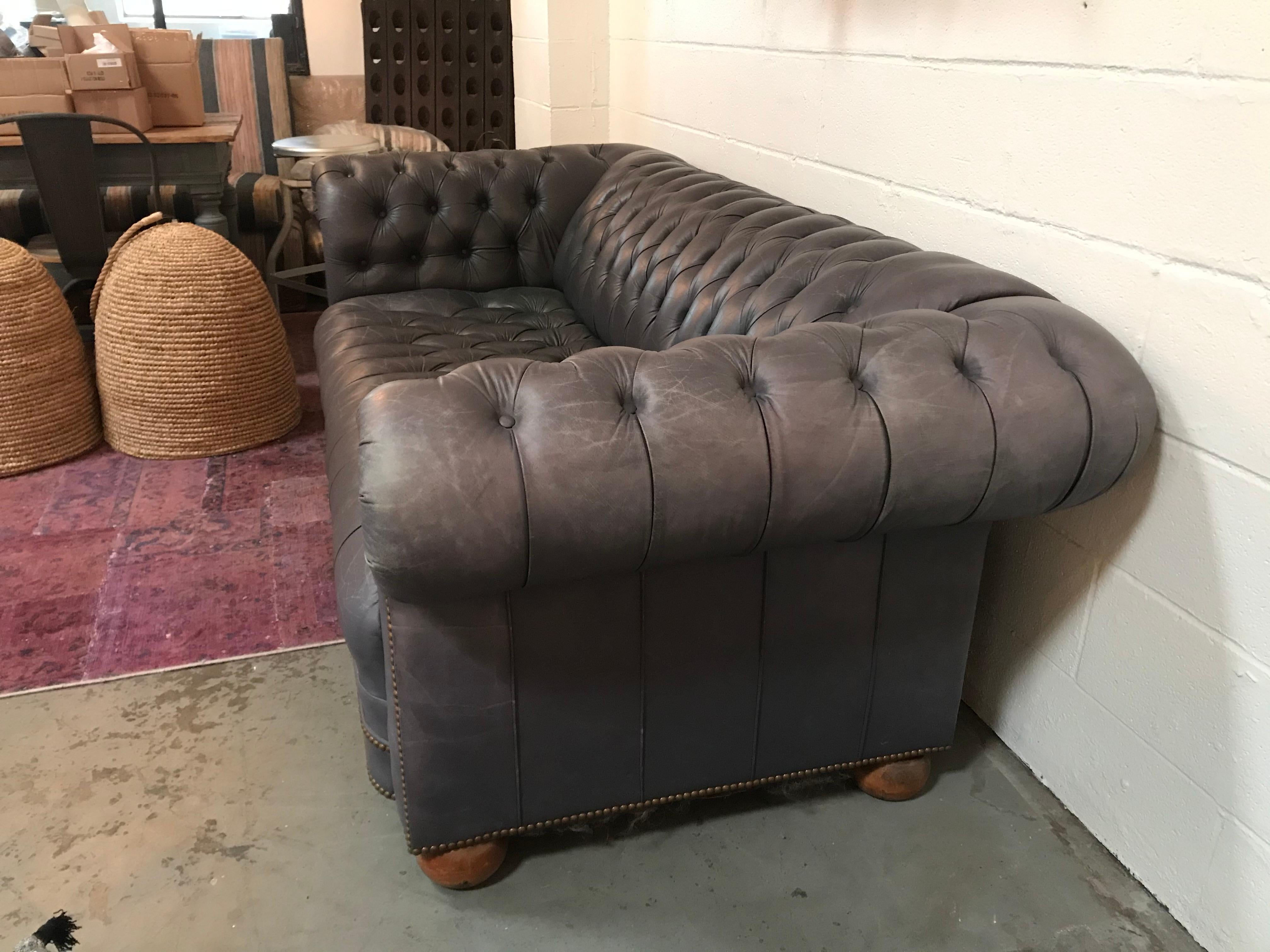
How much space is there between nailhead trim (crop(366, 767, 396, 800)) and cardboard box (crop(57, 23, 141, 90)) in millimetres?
2484

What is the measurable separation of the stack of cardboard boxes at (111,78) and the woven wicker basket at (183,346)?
499 millimetres

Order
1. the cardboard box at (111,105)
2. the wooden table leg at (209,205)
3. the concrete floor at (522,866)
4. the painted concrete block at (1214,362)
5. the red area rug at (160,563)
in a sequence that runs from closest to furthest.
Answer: the painted concrete block at (1214,362) < the concrete floor at (522,866) < the red area rug at (160,563) < the cardboard box at (111,105) < the wooden table leg at (209,205)

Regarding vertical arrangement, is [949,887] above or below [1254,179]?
below

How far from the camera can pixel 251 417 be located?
2672 millimetres

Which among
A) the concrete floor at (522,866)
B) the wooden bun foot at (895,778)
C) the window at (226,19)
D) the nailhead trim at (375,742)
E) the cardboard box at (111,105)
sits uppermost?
the window at (226,19)

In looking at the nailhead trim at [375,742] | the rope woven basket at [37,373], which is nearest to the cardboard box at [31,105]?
the rope woven basket at [37,373]

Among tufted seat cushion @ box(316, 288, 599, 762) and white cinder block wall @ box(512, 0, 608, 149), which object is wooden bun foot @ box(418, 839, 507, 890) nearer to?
tufted seat cushion @ box(316, 288, 599, 762)

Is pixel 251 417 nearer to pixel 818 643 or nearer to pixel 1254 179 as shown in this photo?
pixel 818 643

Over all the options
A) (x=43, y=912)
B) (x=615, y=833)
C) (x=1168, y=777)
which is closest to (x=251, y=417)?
(x=43, y=912)

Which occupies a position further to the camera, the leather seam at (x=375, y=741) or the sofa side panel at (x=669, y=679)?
the leather seam at (x=375, y=741)

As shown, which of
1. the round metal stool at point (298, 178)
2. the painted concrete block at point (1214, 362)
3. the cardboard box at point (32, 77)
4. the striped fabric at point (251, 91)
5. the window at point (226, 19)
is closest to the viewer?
the painted concrete block at point (1214, 362)

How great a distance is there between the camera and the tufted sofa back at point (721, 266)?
1.36 meters

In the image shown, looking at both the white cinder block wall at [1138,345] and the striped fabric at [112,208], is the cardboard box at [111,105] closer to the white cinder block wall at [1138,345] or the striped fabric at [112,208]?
the striped fabric at [112,208]

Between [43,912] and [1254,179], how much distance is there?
5.78 feet
